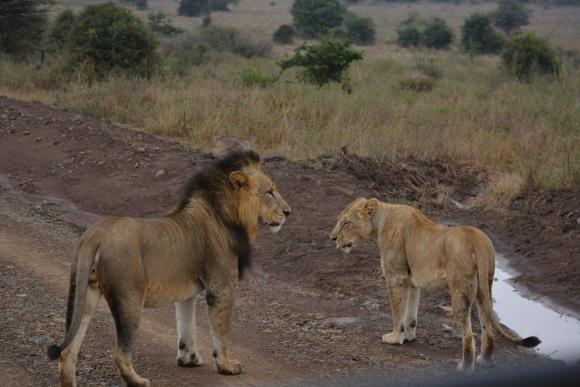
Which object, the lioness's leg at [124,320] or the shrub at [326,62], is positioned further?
the shrub at [326,62]

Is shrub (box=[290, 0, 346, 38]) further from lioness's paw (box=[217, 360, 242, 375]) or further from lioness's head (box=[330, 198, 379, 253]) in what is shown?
lioness's paw (box=[217, 360, 242, 375])

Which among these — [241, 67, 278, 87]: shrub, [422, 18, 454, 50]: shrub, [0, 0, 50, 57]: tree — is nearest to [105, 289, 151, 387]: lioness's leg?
[241, 67, 278, 87]: shrub

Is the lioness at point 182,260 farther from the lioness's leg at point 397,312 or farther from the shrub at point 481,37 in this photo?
the shrub at point 481,37

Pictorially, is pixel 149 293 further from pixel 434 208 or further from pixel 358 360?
pixel 434 208

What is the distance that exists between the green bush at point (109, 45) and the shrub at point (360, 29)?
24.3 meters

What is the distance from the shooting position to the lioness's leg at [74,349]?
4.64 meters

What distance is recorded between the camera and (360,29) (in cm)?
4388

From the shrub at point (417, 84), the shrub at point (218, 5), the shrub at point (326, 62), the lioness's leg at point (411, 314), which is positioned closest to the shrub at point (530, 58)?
the shrub at point (417, 84)

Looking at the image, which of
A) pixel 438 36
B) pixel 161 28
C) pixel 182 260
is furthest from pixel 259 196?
pixel 438 36

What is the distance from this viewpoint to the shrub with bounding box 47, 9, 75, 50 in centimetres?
2236

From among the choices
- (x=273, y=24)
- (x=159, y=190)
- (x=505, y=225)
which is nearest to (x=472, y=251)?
(x=505, y=225)

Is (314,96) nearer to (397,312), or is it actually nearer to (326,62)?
(326,62)

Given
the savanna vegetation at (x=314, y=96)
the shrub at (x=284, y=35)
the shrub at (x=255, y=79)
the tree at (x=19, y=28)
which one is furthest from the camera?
the shrub at (x=284, y=35)

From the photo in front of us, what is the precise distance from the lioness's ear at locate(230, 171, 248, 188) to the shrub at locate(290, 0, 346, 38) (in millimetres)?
39012
